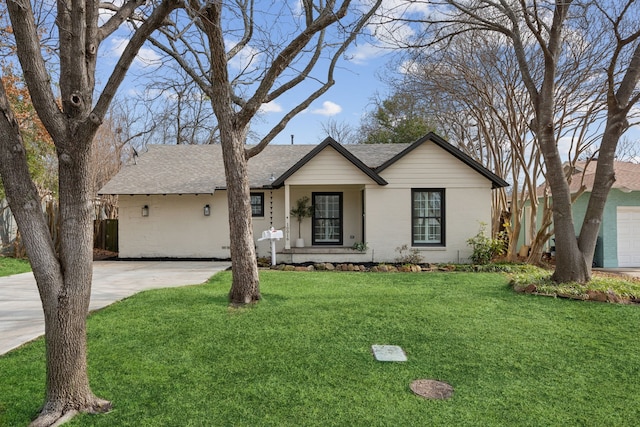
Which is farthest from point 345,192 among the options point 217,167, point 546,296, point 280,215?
point 546,296

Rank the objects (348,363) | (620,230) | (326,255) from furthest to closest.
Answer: (620,230), (326,255), (348,363)

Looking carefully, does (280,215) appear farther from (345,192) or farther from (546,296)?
(546,296)

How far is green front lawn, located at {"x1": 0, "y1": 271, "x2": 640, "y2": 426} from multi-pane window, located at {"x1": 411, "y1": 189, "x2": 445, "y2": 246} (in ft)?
19.8

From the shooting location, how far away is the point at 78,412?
10.2ft

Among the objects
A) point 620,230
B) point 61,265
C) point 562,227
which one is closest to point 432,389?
point 61,265

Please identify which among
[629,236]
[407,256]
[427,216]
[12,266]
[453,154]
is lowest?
[12,266]

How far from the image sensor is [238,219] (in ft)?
22.4

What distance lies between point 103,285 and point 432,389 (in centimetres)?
794

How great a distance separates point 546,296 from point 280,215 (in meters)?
9.13

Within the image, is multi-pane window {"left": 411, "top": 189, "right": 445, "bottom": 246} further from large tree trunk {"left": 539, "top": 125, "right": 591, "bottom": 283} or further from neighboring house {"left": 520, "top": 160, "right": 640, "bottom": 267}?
neighboring house {"left": 520, "top": 160, "right": 640, "bottom": 267}

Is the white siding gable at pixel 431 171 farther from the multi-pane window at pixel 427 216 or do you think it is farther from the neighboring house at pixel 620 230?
the neighboring house at pixel 620 230

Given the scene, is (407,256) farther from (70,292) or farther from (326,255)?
(70,292)

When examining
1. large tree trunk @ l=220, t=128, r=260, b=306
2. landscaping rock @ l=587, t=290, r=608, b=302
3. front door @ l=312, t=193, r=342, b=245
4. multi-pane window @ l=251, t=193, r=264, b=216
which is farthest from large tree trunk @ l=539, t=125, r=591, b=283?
multi-pane window @ l=251, t=193, r=264, b=216

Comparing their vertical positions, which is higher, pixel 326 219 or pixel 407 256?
pixel 326 219
